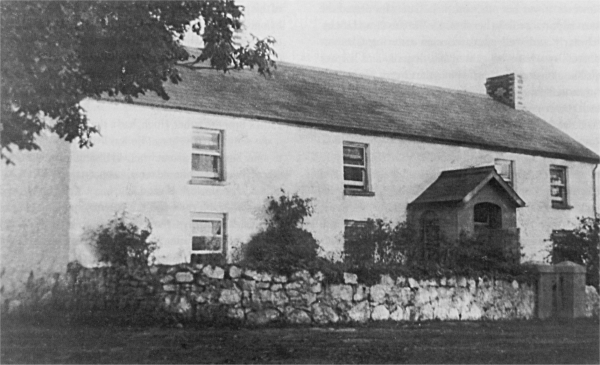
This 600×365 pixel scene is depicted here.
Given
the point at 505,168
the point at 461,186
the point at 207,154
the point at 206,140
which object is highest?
the point at 505,168

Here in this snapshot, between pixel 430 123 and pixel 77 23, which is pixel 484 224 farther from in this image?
pixel 77 23

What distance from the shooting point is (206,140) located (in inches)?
894

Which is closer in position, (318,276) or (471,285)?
(318,276)

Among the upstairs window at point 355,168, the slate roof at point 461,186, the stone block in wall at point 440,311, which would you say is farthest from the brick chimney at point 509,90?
the stone block in wall at point 440,311

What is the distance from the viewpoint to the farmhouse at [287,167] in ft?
65.8

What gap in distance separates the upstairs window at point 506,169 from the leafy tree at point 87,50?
721 inches

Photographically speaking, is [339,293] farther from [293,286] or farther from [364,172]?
[364,172]

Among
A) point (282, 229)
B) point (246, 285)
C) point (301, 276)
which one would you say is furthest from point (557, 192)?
point (246, 285)

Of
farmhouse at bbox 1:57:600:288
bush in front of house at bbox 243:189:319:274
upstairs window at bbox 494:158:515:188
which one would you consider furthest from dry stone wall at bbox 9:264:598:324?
upstairs window at bbox 494:158:515:188

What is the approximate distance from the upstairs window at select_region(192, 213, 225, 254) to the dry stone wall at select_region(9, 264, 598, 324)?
4263mm

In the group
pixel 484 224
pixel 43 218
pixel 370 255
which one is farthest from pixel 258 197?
pixel 484 224

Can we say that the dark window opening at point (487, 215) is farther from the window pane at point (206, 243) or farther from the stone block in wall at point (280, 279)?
the stone block in wall at point (280, 279)

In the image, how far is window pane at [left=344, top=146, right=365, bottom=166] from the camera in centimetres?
2580

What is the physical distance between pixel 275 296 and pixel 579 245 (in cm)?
1473
